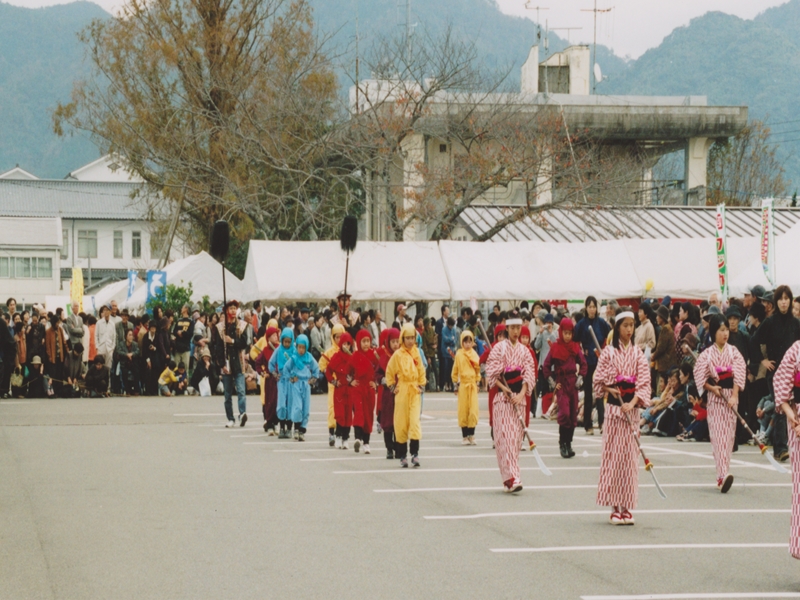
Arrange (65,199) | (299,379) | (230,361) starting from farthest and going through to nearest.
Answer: (65,199)
(230,361)
(299,379)

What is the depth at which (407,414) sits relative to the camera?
1495cm

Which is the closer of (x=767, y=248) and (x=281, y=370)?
(x=281, y=370)

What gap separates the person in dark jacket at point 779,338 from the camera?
15.1 m

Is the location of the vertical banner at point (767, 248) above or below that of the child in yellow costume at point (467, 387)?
above

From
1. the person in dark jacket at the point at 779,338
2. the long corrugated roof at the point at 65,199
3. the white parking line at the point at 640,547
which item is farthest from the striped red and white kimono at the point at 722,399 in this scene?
the long corrugated roof at the point at 65,199

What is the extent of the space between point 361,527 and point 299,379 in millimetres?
8447

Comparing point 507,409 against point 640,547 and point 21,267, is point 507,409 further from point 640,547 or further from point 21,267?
point 21,267

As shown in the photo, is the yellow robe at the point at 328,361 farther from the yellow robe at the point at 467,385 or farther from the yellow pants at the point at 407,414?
→ the yellow pants at the point at 407,414

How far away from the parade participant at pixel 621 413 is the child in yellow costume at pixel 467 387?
23.1 feet

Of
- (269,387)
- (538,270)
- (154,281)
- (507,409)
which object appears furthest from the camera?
(154,281)

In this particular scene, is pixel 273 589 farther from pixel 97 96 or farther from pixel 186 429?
pixel 97 96

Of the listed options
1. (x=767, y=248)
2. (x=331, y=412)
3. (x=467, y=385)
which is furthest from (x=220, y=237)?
(x=767, y=248)

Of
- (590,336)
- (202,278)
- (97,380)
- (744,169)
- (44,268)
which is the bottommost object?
(97,380)

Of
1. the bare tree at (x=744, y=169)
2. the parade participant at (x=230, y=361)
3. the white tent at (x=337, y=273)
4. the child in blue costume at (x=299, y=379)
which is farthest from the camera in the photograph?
the bare tree at (x=744, y=169)
